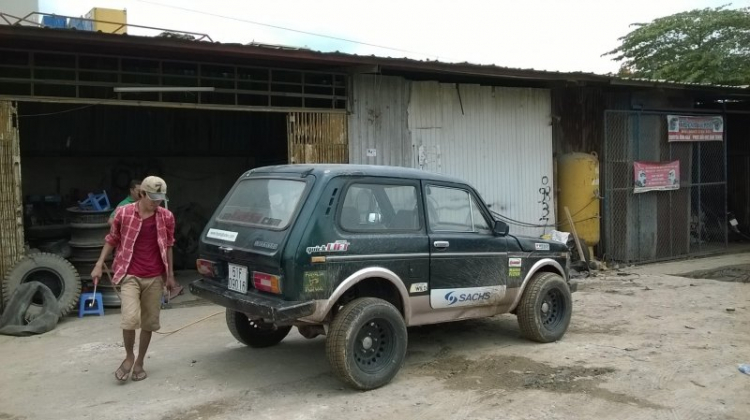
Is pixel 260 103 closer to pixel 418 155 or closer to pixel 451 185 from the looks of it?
pixel 418 155

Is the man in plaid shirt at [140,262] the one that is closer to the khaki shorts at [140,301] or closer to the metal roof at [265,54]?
the khaki shorts at [140,301]

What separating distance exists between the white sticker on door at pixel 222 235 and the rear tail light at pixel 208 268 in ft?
0.76

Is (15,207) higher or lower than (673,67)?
lower

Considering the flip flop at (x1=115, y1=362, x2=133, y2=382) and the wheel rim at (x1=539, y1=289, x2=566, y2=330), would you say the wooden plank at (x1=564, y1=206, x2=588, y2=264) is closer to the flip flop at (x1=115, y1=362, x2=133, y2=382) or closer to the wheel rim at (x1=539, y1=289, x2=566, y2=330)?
the wheel rim at (x1=539, y1=289, x2=566, y2=330)

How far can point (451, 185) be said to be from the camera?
6152mm

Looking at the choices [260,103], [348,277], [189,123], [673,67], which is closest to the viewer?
[348,277]

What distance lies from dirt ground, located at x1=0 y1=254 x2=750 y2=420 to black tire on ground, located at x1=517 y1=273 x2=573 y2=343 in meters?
0.16

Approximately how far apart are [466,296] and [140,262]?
9.66ft

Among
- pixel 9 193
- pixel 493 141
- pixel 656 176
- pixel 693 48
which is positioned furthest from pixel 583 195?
pixel 693 48

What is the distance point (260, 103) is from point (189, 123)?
3.86 metres

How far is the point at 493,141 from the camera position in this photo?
11.6 metres

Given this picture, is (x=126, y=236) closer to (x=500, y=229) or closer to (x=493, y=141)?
(x=500, y=229)


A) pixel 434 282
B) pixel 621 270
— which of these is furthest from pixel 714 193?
pixel 434 282

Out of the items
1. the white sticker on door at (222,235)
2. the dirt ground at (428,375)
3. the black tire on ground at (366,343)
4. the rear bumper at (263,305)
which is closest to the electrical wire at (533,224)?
the dirt ground at (428,375)
